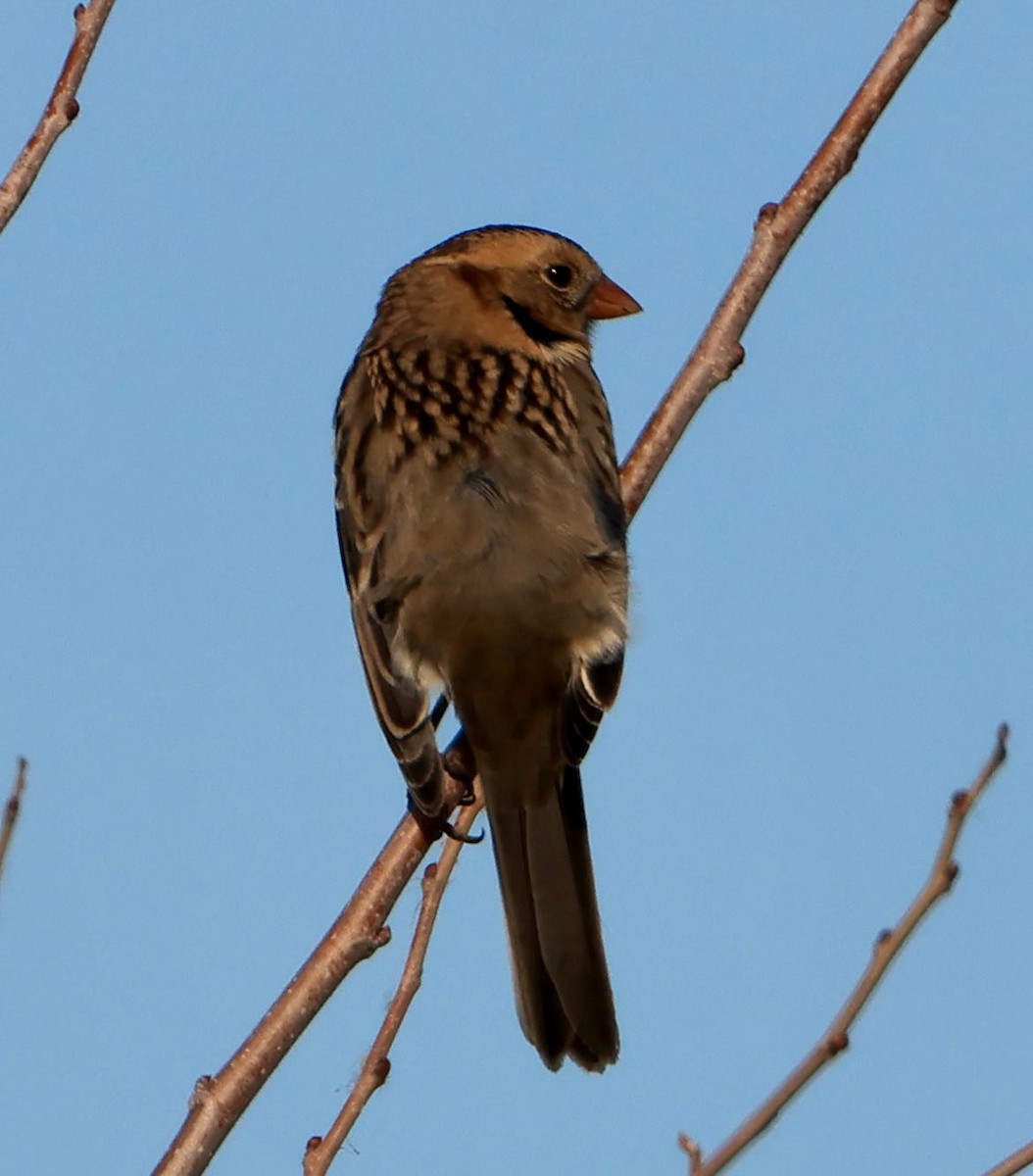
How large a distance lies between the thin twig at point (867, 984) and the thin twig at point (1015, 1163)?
0.25 metres

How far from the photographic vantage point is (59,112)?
3604 millimetres

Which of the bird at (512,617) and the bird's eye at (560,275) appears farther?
the bird's eye at (560,275)

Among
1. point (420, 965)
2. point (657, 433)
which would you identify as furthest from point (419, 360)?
point (420, 965)

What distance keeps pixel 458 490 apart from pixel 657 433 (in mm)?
504

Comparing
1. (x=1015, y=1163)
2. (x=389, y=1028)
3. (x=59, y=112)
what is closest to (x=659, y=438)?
(x=59, y=112)

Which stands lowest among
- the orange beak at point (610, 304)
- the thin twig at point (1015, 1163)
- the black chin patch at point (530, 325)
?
the thin twig at point (1015, 1163)

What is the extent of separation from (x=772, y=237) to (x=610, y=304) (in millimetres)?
1342

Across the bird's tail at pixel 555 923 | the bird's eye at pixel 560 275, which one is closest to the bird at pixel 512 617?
the bird's tail at pixel 555 923

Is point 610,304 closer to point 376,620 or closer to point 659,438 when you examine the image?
point 659,438

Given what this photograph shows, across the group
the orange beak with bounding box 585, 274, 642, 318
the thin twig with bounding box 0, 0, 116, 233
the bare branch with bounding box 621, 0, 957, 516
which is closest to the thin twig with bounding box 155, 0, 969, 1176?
the bare branch with bounding box 621, 0, 957, 516

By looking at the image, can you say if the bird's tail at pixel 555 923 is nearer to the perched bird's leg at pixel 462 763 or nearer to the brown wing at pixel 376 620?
the perched bird's leg at pixel 462 763

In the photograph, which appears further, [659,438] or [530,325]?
[530,325]

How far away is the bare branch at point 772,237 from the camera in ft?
14.2

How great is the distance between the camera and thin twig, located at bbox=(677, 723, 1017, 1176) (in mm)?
2467
